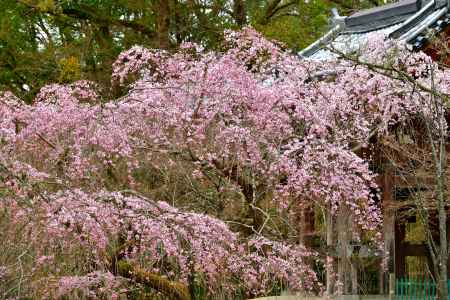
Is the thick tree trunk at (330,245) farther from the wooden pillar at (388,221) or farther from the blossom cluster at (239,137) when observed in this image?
the wooden pillar at (388,221)

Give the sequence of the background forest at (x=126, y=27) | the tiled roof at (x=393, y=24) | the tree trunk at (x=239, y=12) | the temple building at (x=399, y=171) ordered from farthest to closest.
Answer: the tree trunk at (x=239, y=12)
the background forest at (x=126, y=27)
the tiled roof at (x=393, y=24)
the temple building at (x=399, y=171)

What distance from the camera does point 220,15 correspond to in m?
16.0

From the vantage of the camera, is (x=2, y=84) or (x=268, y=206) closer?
(x=268, y=206)

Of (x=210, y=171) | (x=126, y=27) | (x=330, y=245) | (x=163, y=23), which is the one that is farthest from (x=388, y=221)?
(x=126, y=27)

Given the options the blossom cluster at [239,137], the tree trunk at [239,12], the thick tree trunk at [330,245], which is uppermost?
the tree trunk at [239,12]

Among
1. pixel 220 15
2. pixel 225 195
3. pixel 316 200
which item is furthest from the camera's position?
pixel 220 15

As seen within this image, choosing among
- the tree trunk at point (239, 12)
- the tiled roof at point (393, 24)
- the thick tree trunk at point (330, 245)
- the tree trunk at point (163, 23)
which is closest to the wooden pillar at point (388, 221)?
the thick tree trunk at point (330, 245)

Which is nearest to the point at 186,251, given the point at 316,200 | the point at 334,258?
the point at 316,200

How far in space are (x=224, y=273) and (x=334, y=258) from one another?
2.32 metres

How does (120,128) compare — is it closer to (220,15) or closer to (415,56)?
(415,56)

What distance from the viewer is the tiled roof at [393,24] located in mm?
9008

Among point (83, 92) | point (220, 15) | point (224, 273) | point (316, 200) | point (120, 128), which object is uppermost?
point (220, 15)

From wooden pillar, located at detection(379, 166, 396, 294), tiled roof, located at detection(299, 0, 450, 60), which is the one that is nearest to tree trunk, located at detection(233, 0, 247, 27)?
tiled roof, located at detection(299, 0, 450, 60)

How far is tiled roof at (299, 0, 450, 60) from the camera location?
9.01 metres
